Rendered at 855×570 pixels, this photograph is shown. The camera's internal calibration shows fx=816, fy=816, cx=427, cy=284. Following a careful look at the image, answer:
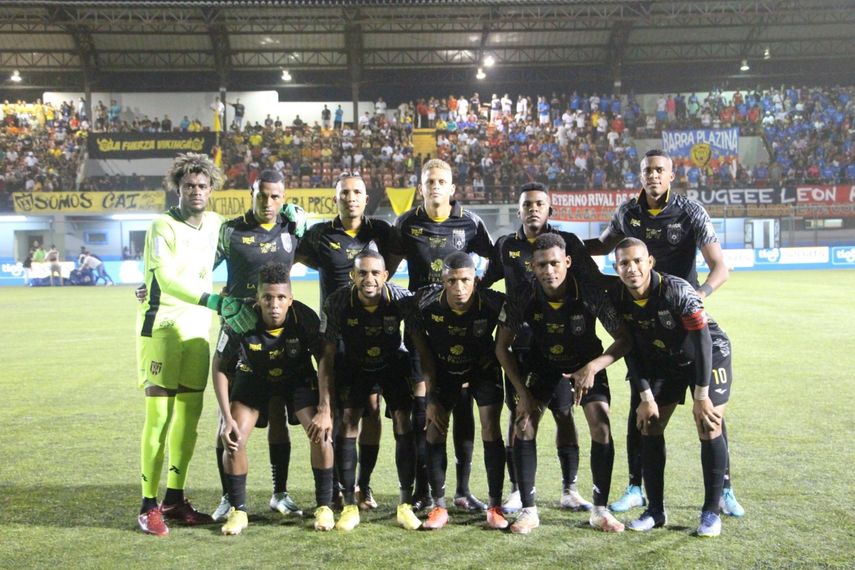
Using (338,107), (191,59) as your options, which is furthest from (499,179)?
(191,59)

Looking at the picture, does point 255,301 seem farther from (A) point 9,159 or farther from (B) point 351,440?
(A) point 9,159

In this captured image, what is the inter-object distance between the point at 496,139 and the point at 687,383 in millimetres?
30536

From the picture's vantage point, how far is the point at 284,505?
5.39 metres

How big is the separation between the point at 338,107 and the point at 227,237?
106 ft

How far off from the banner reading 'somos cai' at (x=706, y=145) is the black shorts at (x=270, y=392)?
3081cm

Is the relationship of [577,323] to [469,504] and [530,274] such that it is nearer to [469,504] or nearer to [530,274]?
[530,274]

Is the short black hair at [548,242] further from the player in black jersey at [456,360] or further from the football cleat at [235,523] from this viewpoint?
the football cleat at [235,523]

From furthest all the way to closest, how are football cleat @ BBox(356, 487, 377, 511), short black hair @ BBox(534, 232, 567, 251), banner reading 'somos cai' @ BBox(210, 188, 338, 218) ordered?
1. banner reading 'somos cai' @ BBox(210, 188, 338, 218)
2. football cleat @ BBox(356, 487, 377, 511)
3. short black hair @ BBox(534, 232, 567, 251)

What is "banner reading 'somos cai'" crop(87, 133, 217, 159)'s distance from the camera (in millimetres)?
32906

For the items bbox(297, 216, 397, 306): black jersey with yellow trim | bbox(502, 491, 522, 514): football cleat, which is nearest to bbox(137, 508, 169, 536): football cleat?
bbox(297, 216, 397, 306): black jersey with yellow trim

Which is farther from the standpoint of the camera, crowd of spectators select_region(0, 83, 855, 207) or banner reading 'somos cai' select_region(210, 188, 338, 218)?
crowd of spectators select_region(0, 83, 855, 207)

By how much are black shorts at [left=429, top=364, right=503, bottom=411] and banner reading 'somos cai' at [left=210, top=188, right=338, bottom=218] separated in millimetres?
24219

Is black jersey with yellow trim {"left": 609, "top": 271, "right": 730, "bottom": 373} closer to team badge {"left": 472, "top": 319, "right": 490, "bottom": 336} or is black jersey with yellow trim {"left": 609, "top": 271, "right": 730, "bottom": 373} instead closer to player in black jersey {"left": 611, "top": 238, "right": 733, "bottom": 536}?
player in black jersey {"left": 611, "top": 238, "right": 733, "bottom": 536}

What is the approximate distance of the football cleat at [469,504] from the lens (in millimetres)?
5414
